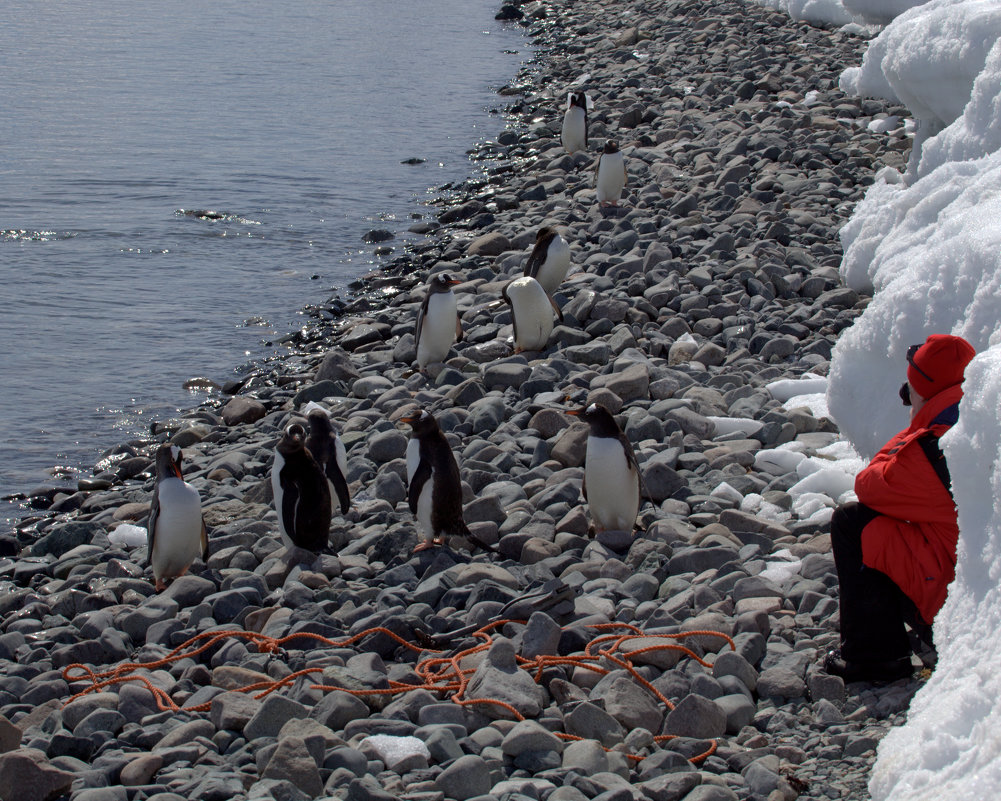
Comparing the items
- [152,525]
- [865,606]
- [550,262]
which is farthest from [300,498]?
[550,262]

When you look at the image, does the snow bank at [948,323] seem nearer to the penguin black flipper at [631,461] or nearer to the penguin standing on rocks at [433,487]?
the penguin black flipper at [631,461]

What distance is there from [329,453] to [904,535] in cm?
376

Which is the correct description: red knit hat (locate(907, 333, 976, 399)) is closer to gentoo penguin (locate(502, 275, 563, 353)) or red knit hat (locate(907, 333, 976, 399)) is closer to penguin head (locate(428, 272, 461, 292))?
gentoo penguin (locate(502, 275, 563, 353))

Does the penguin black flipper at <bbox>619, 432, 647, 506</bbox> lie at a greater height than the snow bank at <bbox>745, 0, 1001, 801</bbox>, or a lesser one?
lesser

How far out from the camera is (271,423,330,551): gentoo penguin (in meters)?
5.92

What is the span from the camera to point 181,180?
18.1 meters

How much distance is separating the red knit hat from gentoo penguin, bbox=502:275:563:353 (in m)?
5.04

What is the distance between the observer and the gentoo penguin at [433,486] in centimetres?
574

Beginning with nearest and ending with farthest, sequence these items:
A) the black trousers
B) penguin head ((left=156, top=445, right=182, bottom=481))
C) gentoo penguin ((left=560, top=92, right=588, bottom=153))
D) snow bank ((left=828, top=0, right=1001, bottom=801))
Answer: snow bank ((left=828, top=0, right=1001, bottom=801)) → the black trousers → penguin head ((left=156, top=445, right=182, bottom=481)) → gentoo penguin ((left=560, top=92, right=588, bottom=153))

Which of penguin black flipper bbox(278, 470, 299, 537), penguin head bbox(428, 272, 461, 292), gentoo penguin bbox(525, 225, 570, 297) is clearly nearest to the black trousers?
penguin black flipper bbox(278, 470, 299, 537)

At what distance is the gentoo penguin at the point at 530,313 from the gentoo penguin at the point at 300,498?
9.38ft

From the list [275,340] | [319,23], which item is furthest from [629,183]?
[319,23]

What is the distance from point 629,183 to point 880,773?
11583 mm

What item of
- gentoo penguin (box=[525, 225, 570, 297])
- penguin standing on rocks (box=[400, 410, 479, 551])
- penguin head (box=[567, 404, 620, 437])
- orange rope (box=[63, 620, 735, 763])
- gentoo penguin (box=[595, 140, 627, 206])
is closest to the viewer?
orange rope (box=[63, 620, 735, 763])
